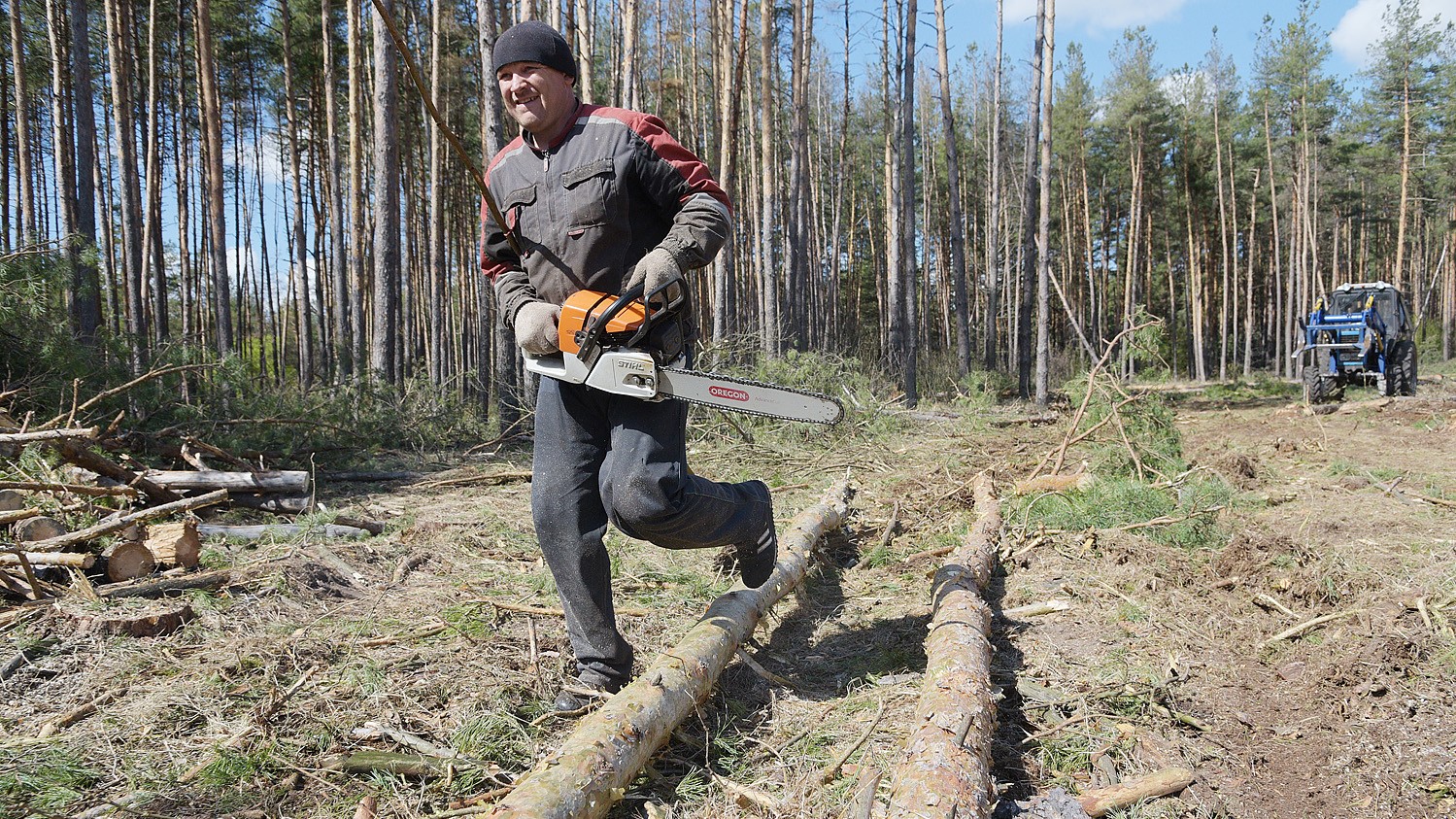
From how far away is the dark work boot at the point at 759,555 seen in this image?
2.70m

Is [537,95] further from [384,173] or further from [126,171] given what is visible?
[126,171]

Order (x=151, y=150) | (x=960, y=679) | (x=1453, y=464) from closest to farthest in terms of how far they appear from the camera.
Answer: (x=960, y=679) < (x=1453, y=464) < (x=151, y=150)

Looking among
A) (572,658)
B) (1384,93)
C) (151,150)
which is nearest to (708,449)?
(572,658)

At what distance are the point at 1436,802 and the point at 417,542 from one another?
4.36m

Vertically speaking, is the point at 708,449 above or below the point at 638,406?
below

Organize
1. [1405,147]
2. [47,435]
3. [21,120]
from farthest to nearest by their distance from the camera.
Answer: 1. [1405,147]
2. [21,120]
3. [47,435]

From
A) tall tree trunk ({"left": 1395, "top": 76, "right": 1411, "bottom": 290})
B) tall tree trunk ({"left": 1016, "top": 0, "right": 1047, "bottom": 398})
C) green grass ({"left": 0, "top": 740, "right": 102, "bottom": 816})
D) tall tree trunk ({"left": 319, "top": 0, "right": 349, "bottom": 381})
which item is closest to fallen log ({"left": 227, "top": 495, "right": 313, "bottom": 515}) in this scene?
green grass ({"left": 0, "top": 740, "right": 102, "bottom": 816})

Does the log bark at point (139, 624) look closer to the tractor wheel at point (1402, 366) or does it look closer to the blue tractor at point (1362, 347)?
the blue tractor at point (1362, 347)

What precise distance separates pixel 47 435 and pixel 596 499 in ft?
10.9

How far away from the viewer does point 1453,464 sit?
21.6ft

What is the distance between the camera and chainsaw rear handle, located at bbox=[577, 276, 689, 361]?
2.25m

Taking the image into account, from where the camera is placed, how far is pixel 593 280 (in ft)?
8.09

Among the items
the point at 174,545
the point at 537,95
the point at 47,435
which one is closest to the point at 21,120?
the point at 47,435

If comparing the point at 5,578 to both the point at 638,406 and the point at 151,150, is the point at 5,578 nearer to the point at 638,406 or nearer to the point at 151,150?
the point at 638,406
